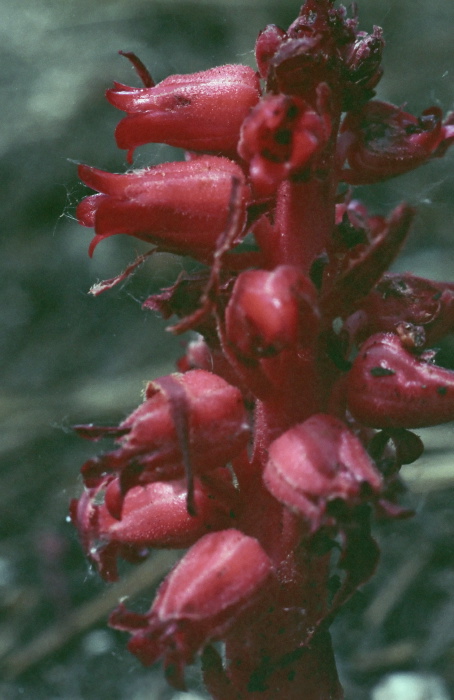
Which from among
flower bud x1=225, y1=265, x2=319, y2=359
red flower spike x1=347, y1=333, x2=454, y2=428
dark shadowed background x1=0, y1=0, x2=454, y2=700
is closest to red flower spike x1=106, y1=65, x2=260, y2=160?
flower bud x1=225, y1=265, x2=319, y2=359

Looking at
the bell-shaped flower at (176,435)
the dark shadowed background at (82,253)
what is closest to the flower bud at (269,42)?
the bell-shaped flower at (176,435)

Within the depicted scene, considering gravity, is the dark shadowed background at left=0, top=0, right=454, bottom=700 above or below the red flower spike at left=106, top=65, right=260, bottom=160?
below

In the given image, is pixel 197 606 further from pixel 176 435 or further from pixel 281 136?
pixel 281 136

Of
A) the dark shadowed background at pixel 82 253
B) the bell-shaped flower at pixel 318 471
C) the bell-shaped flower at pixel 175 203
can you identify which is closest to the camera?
the bell-shaped flower at pixel 318 471

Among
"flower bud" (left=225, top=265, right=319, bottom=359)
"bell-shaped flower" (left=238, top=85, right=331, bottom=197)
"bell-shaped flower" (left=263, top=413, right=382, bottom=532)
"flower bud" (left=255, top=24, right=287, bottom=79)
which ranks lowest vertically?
"bell-shaped flower" (left=263, top=413, right=382, bottom=532)

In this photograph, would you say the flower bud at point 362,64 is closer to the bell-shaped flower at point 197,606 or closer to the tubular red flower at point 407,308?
the tubular red flower at point 407,308

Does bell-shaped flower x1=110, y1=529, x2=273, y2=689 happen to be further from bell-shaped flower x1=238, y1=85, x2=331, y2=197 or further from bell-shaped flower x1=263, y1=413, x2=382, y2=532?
bell-shaped flower x1=238, y1=85, x2=331, y2=197

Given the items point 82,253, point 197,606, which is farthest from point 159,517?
point 82,253

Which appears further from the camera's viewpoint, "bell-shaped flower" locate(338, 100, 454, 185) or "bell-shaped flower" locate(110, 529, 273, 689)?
"bell-shaped flower" locate(338, 100, 454, 185)
